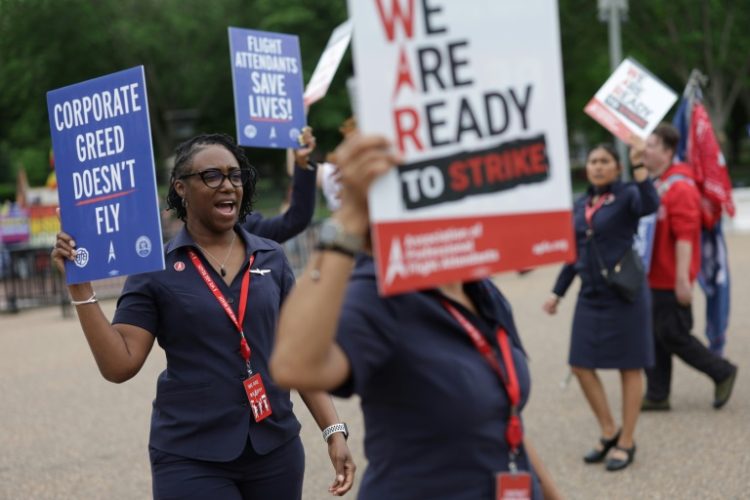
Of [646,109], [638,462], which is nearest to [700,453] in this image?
[638,462]

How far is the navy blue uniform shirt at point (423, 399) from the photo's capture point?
85.6 inches

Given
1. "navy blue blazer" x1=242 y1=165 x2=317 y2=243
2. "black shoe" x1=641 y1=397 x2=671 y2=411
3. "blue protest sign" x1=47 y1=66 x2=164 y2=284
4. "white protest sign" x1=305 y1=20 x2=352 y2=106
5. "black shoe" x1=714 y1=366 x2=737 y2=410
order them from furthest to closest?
"black shoe" x1=641 y1=397 x2=671 y2=411, "black shoe" x1=714 y1=366 x2=737 y2=410, "white protest sign" x1=305 y1=20 x2=352 y2=106, "navy blue blazer" x1=242 y1=165 x2=317 y2=243, "blue protest sign" x1=47 y1=66 x2=164 y2=284

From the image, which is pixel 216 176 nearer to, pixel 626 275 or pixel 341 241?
pixel 341 241

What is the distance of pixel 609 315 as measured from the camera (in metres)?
6.19

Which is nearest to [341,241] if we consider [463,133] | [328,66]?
[463,133]

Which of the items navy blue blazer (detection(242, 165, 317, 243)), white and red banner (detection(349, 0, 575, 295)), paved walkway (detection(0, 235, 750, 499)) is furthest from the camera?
paved walkway (detection(0, 235, 750, 499))

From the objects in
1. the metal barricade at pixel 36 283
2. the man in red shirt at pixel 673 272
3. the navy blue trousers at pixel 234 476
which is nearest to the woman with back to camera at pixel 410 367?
the navy blue trousers at pixel 234 476

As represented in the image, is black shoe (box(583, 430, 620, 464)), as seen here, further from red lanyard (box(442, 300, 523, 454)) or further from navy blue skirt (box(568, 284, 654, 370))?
red lanyard (box(442, 300, 523, 454))

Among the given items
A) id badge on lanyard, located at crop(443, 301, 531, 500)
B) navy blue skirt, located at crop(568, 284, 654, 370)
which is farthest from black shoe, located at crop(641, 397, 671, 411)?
id badge on lanyard, located at crop(443, 301, 531, 500)

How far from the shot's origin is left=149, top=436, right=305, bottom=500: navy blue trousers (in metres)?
3.19

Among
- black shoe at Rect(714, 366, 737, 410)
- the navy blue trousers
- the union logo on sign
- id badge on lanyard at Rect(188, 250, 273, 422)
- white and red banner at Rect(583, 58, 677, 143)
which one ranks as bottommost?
black shoe at Rect(714, 366, 737, 410)

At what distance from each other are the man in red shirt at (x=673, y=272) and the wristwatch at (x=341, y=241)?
16.9 ft

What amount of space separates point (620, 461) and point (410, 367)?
4.16m

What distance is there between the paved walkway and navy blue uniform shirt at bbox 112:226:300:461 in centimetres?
274
